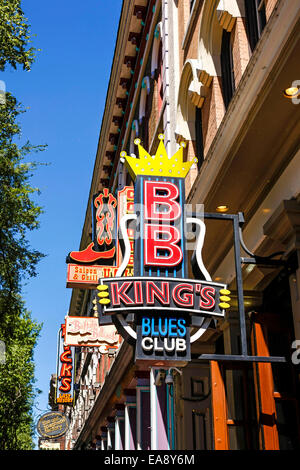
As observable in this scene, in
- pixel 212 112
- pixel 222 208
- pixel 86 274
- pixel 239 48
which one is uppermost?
pixel 239 48

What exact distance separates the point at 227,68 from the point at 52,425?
2669 centimetres

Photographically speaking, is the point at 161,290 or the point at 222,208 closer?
the point at 161,290

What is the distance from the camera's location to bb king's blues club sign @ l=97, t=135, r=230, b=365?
25.2ft

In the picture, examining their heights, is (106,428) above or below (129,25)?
below

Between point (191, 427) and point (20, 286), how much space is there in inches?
197

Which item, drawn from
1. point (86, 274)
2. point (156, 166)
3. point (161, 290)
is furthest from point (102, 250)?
point (161, 290)

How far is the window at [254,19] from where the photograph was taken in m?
10.5

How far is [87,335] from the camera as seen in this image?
60.8 feet

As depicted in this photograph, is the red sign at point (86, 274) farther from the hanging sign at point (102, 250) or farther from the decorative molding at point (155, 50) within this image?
the decorative molding at point (155, 50)

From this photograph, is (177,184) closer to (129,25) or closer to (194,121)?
(194,121)

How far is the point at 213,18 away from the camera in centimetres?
1291

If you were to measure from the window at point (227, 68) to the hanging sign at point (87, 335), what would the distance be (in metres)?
8.75

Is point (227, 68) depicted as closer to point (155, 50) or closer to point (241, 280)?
point (241, 280)
